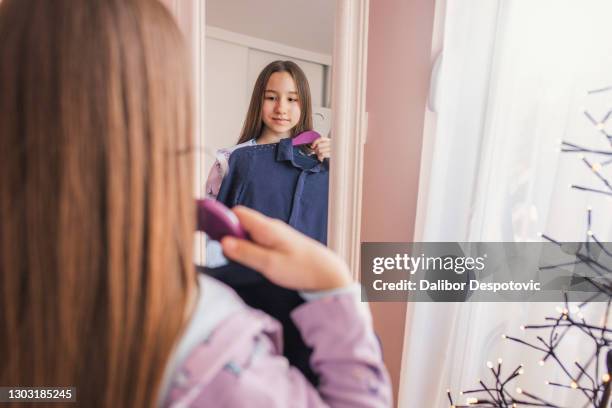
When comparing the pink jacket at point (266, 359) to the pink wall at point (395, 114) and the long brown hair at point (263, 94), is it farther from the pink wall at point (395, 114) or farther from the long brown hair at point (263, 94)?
the pink wall at point (395, 114)

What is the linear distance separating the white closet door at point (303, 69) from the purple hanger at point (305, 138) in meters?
0.07

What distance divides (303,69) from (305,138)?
0.56ft

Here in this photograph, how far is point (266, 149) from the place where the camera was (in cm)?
98

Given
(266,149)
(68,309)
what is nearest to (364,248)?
(266,149)

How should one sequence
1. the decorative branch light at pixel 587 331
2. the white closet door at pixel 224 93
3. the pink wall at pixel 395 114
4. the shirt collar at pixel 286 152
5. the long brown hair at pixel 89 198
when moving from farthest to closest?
1. the pink wall at pixel 395 114
2. the shirt collar at pixel 286 152
3. the white closet door at pixel 224 93
4. the decorative branch light at pixel 587 331
5. the long brown hair at pixel 89 198

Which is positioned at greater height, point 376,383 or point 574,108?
point 574,108

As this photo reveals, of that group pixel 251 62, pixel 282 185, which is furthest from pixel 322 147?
pixel 251 62

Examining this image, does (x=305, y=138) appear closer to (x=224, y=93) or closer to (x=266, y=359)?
(x=224, y=93)

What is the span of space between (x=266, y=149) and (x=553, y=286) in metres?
0.74

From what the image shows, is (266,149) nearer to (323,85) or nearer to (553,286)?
(323,85)

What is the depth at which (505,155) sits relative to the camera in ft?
3.31

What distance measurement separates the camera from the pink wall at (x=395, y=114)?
3.91ft

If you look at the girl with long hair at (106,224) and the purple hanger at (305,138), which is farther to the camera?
the purple hanger at (305,138)

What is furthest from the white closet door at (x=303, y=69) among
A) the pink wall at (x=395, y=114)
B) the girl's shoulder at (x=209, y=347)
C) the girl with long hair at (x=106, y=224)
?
Answer: the girl's shoulder at (x=209, y=347)
